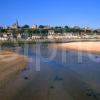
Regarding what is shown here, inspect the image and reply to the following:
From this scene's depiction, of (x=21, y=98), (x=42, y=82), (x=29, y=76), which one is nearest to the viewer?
(x=21, y=98)

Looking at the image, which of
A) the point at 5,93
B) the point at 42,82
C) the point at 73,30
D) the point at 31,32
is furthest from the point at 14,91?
the point at 73,30

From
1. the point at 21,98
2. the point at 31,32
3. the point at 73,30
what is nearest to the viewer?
the point at 21,98

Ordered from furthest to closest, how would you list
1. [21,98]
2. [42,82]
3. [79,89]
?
[42,82]
[79,89]
[21,98]

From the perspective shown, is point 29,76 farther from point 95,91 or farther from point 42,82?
point 95,91

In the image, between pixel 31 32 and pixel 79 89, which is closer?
pixel 79 89

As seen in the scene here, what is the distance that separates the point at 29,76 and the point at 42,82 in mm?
1798

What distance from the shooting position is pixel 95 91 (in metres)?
11.0

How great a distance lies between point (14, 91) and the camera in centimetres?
1086

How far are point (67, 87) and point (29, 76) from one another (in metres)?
3.18

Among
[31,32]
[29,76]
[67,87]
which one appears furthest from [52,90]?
[31,32]

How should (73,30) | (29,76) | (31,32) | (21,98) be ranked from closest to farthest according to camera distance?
1. (21,98)
2. (29,76)
3. (31,32)
4. (73,30)

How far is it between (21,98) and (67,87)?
8.49ft

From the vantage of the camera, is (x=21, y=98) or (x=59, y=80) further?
(x=59, y=80)

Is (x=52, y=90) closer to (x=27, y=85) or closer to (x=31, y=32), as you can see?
(x=27, y=85)
